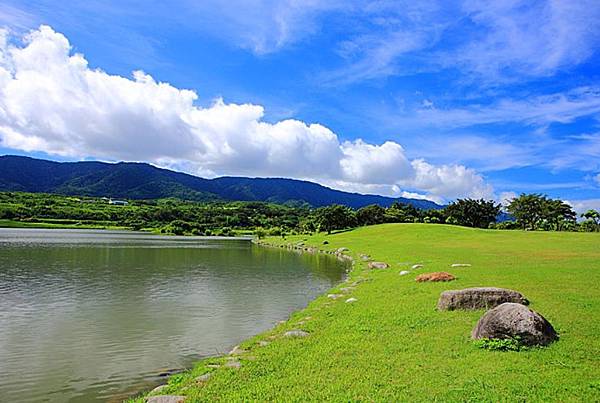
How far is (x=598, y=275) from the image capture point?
2764cm

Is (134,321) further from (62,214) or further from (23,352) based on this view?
(62,214)

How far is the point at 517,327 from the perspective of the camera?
1371 centimetres

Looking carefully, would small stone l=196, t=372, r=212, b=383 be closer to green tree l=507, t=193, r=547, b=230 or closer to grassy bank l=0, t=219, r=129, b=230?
green tree l=507, t=193, r=547, b=230

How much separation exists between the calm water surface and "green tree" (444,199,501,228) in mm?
89379

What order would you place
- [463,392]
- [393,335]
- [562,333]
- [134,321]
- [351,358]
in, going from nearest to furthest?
[463,392] < [351,358] < [562,333] < [393,335] < [134,321]

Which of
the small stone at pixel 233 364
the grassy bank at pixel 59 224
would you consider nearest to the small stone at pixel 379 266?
the small stone at pixel 233 364

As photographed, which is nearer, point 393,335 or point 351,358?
point 351,358

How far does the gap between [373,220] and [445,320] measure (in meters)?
117

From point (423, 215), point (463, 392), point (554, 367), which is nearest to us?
point (463, 392)

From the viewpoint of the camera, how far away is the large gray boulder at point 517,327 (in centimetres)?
1361

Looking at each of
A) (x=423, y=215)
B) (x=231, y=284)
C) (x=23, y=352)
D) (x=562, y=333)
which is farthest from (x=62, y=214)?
(x=562, y=333)

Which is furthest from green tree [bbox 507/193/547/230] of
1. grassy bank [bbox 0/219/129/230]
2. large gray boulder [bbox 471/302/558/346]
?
grassy bank [bbox 0/219/129/230]

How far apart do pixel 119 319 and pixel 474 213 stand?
11741cm

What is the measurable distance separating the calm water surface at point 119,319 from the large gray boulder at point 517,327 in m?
10.7
